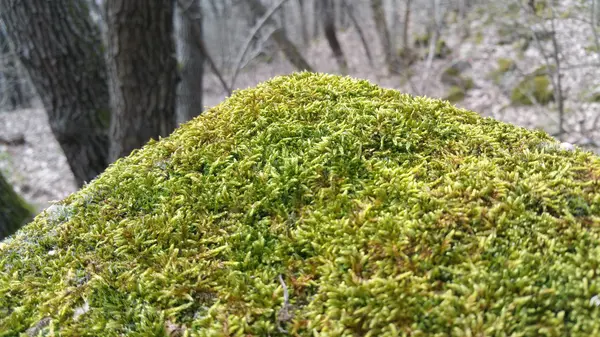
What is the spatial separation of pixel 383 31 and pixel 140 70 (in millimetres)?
8327

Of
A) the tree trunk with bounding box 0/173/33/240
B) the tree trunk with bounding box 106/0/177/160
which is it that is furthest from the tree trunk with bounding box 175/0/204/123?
the tree trunk with bounding box 0/173/33/240

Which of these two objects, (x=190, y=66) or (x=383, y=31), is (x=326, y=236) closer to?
(x=190, y=66)

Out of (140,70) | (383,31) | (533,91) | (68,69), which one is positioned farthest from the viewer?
(383,31)

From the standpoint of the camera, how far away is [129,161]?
1.88 metres

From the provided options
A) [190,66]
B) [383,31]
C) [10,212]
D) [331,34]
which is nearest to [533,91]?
[383,31]

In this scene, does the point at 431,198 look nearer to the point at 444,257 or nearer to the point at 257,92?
the point at 444,257

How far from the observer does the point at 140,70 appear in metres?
4.18

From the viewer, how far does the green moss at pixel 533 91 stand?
8.39 meters

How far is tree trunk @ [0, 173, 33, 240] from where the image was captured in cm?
455

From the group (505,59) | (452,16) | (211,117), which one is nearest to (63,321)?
(211,117)

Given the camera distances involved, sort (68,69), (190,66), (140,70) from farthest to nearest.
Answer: (190,66), (68,69), (140,70)

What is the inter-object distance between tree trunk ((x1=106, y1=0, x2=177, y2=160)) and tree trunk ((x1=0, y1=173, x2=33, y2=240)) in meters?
1.38

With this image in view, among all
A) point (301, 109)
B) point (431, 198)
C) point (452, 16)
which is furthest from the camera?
point (452, 16)

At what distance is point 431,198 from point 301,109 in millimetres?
759
